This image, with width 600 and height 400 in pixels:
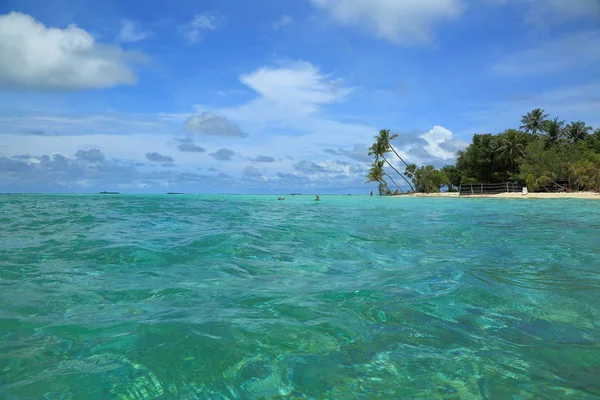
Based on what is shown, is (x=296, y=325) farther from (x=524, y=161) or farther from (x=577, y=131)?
(x=577, y=131)

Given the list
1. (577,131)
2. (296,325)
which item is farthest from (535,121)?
(296,325)

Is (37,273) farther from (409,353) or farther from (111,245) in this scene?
(409,353)

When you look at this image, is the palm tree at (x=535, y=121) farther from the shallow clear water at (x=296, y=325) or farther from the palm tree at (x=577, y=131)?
the shallow clear water at (x=296, y=325)

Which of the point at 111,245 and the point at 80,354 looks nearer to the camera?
the point at 80,354

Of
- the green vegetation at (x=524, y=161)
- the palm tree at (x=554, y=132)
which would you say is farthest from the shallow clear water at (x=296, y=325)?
the palm tree at (x=554, y=132)

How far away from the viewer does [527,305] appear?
163 inches

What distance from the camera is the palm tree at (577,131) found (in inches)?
2219

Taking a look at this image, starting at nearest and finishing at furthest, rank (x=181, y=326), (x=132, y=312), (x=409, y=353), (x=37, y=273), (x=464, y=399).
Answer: (x=464, y=399)
(x=409, y=353)
(x=181, y=326)
(x=132, y=312)
(x=37, y=273)

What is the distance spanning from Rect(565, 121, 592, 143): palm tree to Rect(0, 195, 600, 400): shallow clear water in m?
61.5

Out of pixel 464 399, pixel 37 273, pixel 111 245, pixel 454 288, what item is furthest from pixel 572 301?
pixel 111 245

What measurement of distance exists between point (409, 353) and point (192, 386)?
1.58 meters

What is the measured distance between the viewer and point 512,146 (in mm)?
51438

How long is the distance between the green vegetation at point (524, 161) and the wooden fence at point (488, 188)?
1.30 meters

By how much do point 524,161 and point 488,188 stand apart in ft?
21.9
